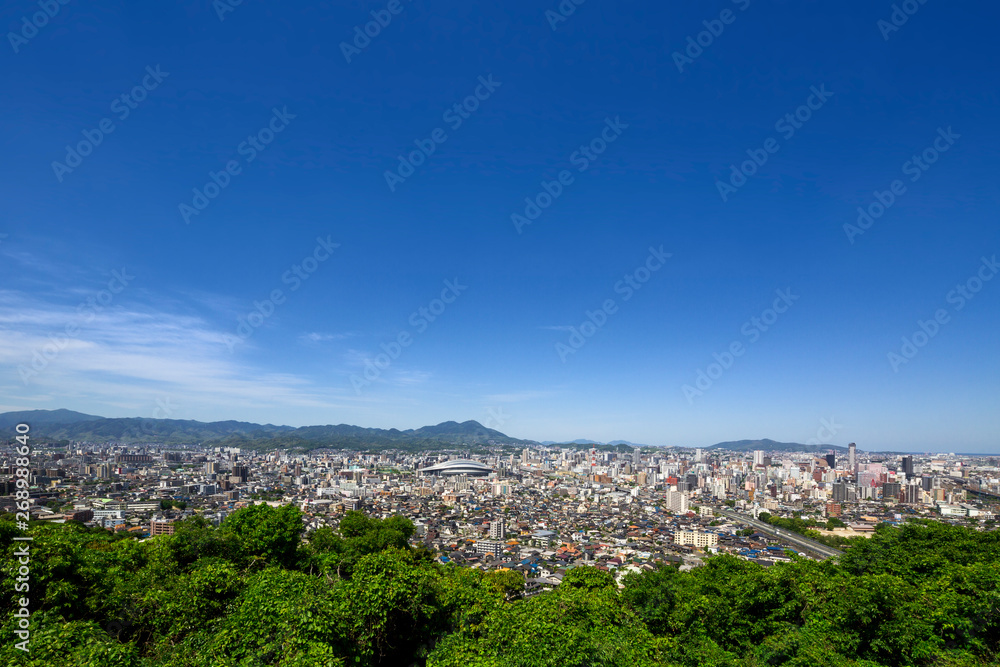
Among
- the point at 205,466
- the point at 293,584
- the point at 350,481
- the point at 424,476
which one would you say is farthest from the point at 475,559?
the point at 205,466

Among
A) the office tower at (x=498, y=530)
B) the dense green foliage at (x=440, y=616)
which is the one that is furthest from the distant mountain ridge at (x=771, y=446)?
the dense green foliage at (x=440, y=616)

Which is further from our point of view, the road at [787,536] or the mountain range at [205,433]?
the mountain range at [205,433]

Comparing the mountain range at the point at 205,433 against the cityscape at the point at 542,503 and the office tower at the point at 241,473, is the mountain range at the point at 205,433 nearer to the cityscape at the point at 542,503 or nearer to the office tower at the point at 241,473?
the cityscape at the point at 542,503

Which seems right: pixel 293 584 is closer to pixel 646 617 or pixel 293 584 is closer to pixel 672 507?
pixel 646 617

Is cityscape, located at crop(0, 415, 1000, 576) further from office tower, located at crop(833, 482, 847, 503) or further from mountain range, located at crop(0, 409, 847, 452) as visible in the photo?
mountain range, located at crop(0, 409, 847, 452)

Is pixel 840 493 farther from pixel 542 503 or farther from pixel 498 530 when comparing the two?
pixel 498 530
